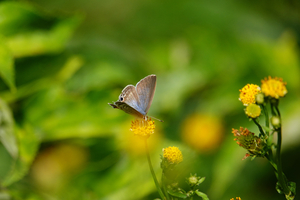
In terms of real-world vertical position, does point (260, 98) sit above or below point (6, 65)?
above

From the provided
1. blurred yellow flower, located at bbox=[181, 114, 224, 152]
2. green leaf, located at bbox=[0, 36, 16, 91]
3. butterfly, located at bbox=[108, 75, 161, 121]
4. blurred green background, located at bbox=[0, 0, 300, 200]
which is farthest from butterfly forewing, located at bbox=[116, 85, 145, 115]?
blurred yellow flower, located at bbox=[181, 114, 224, 152]

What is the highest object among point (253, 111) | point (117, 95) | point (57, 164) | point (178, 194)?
point (253, 111)

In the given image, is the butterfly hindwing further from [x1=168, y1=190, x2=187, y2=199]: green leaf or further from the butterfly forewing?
[x1=168, y1=190, x2=187, y2=199]: green leaf

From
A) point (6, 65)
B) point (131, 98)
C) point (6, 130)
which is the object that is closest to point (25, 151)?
point (6, 130)

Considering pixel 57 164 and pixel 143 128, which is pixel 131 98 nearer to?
pixel 143 128

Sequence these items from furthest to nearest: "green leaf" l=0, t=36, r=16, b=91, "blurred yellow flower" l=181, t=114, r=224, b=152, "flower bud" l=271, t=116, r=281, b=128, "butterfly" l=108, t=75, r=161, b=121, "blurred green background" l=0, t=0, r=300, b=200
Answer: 1. "blurred yellow flower" l=181, t=114, r=224, b=152
2. "blurred green background" l=0, t=0, r=300, b=200
3. "green leaf" l=0, t=36, r=16, b=91
4. "butterfly" l=108, t=75, r=161, b=121
5. "flower bud" l=271, t=116, r=281, b=128

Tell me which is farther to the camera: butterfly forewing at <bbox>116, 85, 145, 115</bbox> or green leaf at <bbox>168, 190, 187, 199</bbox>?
butterfly forewing at <bbox>116, 85, 145, 115</bbox>
